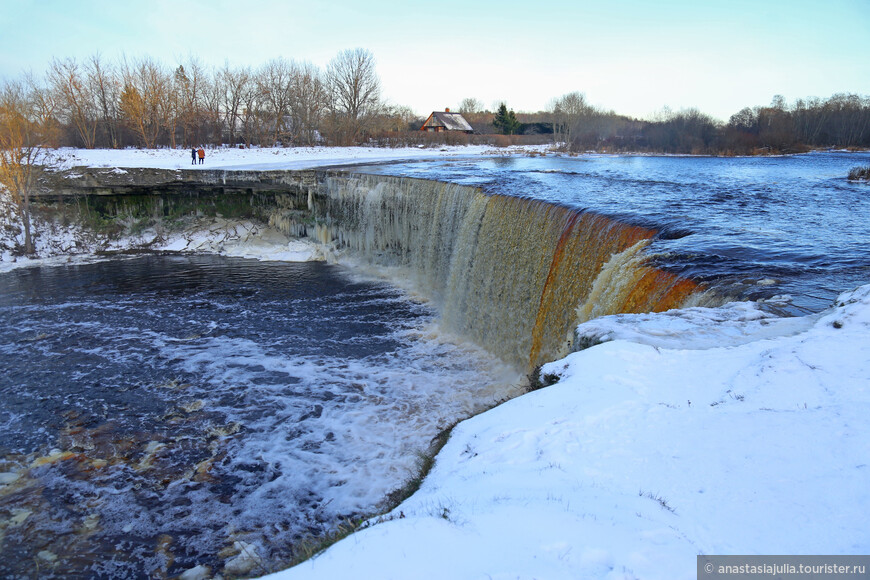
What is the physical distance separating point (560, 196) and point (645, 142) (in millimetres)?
37104

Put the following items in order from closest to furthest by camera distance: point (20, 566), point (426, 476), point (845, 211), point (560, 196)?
point (426, 476) → point (20, 566) → point (845, 211) → point (560, 196)

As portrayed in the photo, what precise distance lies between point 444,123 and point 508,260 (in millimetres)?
51351

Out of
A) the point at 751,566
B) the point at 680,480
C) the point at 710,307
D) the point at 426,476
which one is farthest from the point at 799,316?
the point at 426,476

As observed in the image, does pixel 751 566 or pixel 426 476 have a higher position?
pixel 751 566

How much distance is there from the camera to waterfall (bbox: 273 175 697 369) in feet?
25.2

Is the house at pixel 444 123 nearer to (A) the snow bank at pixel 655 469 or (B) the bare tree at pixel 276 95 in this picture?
(B) the bare tree at pixel 276 95

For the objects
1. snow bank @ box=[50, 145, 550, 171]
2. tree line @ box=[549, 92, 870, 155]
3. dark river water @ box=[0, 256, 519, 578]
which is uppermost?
tree line @ box=[549, 92, 870, 155]

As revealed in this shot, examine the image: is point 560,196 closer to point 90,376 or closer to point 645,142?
point 90,376

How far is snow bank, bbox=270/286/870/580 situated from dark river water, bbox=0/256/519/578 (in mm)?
2718

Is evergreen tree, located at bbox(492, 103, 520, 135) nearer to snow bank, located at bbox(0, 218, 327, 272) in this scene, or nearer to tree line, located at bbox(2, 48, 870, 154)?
tree line, located at bbox(2, 48, 870, 154)

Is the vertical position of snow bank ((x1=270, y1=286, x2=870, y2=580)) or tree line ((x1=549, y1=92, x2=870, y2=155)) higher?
tree line ((x1=549, y1=92, x2=870, y2=155))

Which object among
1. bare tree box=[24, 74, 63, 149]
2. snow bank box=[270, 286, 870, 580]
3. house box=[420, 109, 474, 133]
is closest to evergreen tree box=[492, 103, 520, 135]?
house box=[420, 109, 474, 133]

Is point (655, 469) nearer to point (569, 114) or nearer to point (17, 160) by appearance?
point (17, 160)

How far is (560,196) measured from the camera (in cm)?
1235
